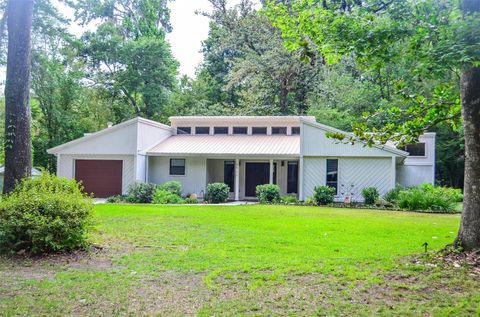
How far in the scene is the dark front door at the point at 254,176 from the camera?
23.2 meters

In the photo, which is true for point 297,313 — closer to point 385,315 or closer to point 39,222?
point 385,315

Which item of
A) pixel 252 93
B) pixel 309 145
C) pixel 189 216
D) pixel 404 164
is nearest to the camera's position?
pixel 189 216

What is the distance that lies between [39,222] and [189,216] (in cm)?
680

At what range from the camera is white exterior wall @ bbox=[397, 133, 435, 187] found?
23.3m

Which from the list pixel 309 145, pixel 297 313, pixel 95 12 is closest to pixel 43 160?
pixel 95 12

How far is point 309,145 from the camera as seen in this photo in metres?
20.6

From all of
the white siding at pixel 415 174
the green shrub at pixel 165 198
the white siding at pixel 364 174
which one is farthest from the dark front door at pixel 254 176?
the white siding at pixel 415 174

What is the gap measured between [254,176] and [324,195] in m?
5.34

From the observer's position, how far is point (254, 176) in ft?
76.5

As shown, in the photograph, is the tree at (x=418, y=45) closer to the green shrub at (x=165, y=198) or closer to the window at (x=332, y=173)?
the window at (x=332, y=173)

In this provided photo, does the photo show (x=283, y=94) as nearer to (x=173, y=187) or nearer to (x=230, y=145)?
(x=230, y=145)

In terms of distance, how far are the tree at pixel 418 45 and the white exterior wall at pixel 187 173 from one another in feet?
51.7

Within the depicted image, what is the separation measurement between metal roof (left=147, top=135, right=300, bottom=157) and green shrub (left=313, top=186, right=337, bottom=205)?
250cm

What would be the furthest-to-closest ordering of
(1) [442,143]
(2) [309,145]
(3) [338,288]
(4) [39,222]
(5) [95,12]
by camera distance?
(5) [95,12], (1) [442,143], (2) [309,145], (4) [39,222], (3) [338,288]
